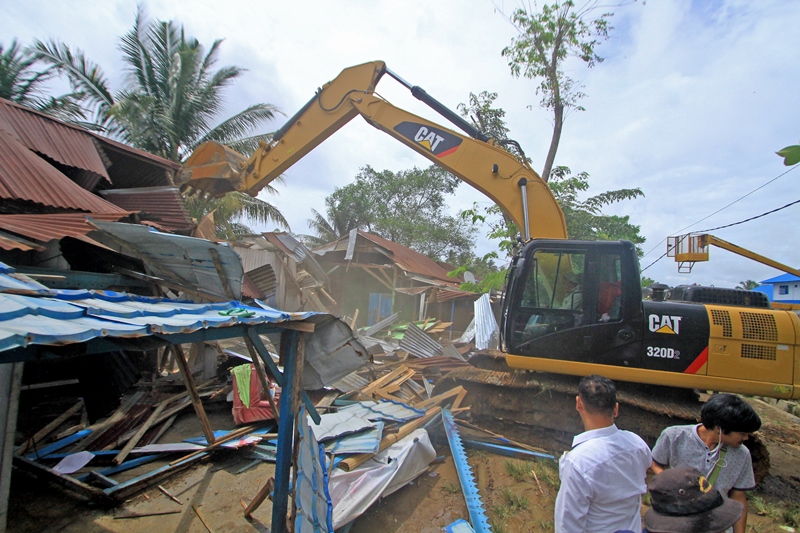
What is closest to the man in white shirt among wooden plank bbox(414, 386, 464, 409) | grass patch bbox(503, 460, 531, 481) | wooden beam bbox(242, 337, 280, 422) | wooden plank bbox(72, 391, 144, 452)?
wooden beam bbox(242, 337, 280, 422)

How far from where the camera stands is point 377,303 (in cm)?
1508

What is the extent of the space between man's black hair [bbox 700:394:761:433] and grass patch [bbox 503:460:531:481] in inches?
111

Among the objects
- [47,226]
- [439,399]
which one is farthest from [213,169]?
[439,399]

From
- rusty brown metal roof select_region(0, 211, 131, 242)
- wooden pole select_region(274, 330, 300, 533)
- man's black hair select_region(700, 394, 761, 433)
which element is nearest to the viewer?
man's black hair select_region(700, 394, 761, 433)

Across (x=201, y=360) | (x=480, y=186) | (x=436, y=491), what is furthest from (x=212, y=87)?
(x=436, y=491)

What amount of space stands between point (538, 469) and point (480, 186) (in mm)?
3842

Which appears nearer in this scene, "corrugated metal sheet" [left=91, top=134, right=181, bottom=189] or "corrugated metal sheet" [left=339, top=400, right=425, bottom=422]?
"corrugated metal sheet" [left=339, top=400, right=425, bottom=422]

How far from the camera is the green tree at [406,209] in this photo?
26141 millimetres

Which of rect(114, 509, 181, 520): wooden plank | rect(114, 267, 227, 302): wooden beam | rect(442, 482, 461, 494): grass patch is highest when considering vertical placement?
rect(114, 267, 227, 302): wooden beam

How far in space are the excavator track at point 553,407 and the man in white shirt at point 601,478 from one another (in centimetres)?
319

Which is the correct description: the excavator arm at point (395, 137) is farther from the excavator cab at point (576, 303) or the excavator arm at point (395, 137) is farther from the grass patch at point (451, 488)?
the grass patch at point (451, 488)

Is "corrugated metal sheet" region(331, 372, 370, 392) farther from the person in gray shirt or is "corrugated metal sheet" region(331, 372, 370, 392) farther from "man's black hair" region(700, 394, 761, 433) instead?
"man's black hair" region(700, 394, 761, 433)

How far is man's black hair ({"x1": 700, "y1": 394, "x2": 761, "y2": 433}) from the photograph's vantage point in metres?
2.10

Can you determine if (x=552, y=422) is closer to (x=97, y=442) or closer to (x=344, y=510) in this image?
(x=344, y=510)
